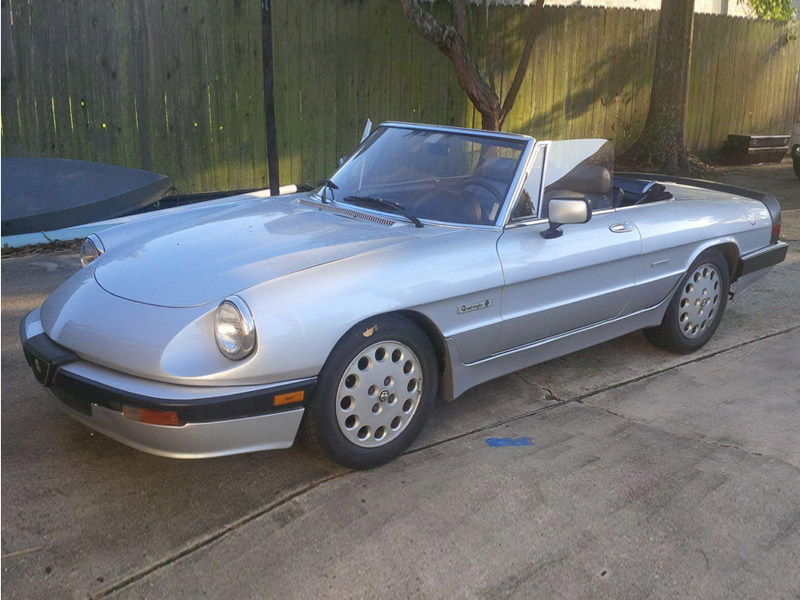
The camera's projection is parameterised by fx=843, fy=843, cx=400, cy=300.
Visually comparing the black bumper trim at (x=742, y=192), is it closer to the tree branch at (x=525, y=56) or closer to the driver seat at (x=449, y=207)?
the driver seat at (x=449, y=207)

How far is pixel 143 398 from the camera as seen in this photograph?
3002 millimetres

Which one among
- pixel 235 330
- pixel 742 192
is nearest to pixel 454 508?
pixel 235 330

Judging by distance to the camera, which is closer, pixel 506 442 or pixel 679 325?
pixel 506 442

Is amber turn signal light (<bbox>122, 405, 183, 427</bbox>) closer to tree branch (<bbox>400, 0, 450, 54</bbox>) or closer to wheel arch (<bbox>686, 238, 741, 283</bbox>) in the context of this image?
wheel arch (<bbox>686, 238, 741, 283</bbox>)

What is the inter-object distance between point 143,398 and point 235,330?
402mm

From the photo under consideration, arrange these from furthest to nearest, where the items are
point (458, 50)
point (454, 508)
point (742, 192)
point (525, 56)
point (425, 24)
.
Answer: point (525, 56), point (458, 50), point (425, 24), point (742, 192), point (454, 508)

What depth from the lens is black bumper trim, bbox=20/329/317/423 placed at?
300cm

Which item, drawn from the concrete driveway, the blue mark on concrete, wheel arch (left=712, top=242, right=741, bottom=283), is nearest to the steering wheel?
the concrete driveway

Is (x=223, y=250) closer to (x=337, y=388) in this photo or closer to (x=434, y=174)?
(x=337, y=388)

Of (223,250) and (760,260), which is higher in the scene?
(223,250)

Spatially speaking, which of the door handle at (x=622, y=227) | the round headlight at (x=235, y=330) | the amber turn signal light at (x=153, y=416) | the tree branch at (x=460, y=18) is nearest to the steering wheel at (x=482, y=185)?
the door handle at (x=622, y=227)

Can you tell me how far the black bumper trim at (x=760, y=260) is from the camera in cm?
533

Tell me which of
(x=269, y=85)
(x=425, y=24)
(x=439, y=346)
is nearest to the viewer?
(x=439, y=346)

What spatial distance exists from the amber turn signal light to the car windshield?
1.68m
